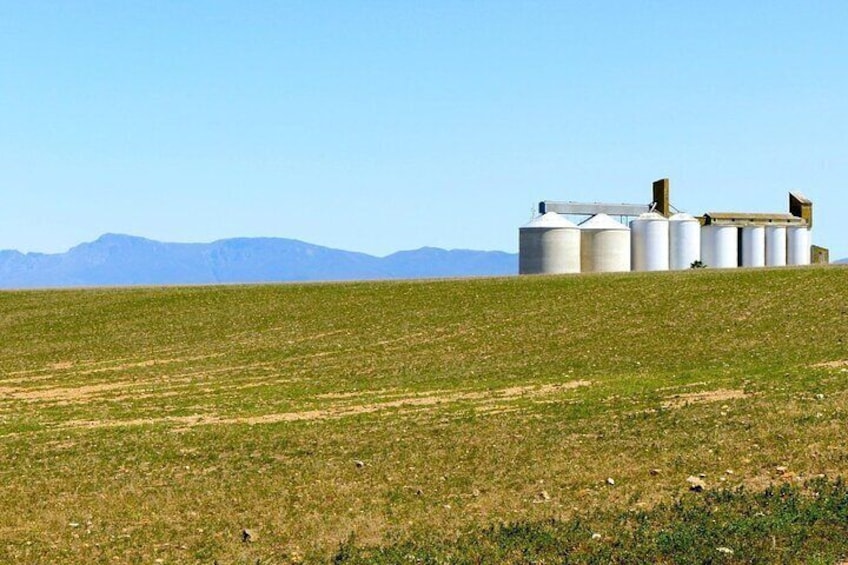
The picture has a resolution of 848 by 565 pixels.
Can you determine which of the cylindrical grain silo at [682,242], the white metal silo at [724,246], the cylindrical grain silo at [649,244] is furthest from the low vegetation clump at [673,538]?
the white metal silo at [724,246]

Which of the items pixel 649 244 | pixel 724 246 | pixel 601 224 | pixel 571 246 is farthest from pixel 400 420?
pixel 724 246

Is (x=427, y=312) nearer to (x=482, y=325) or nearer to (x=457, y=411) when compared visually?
(x=482, y=325)

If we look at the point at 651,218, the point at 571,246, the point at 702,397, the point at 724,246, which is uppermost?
the point at 651,218

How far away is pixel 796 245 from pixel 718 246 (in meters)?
12.9

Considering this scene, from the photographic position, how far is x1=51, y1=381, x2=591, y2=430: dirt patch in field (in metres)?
25.0

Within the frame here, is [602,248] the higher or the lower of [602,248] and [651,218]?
the lower

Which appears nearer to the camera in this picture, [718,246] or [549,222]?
[549,222]

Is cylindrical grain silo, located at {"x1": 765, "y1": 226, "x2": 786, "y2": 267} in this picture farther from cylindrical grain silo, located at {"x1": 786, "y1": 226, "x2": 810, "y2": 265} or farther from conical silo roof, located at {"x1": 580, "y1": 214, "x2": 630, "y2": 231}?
conical silo roof, located at {"x1": 580, "y1": 214, "x2": 630, "y2": 231}

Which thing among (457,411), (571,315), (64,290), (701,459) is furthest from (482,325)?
(64,290)

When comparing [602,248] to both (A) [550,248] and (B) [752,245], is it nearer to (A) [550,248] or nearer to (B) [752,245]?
(A) [550,248]

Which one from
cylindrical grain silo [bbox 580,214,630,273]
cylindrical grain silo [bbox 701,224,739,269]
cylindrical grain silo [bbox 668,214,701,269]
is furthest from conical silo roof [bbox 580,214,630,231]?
cylindrical grain silo [bbox 701,224,739,269]

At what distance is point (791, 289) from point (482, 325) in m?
16.6

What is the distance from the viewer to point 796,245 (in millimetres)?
107188

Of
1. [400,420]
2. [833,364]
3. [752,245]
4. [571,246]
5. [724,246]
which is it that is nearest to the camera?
[400,420]
